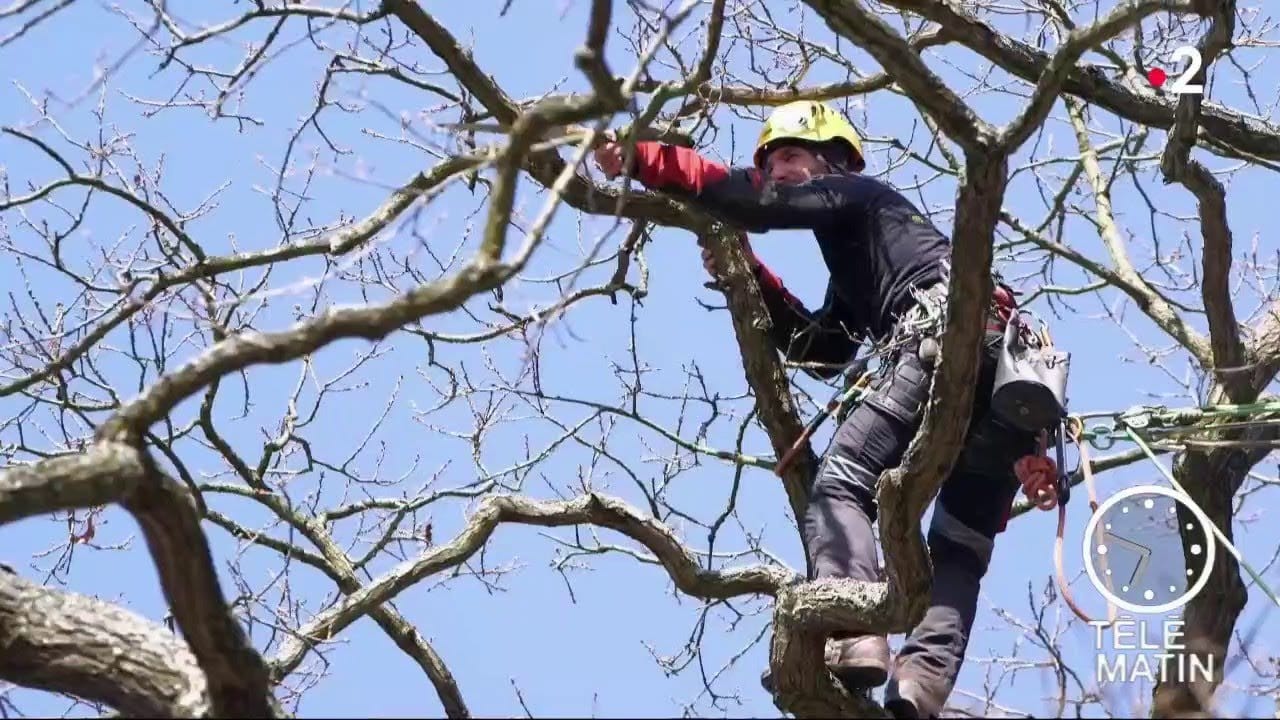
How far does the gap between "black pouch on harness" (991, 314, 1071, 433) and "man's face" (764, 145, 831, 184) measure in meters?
0.91

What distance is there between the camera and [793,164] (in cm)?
497

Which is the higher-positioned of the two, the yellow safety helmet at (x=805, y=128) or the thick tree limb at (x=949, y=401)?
the yellow safety helmet at (x=805, y=128)

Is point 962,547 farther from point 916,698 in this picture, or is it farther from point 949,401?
point 949,401

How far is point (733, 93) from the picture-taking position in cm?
508

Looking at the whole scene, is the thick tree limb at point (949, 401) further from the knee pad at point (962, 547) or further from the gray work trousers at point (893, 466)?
the knee pad at point (962, 547)

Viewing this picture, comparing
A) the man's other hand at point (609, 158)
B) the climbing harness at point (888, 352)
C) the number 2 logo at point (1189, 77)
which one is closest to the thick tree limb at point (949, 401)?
the climbing harness at point (888, 352)

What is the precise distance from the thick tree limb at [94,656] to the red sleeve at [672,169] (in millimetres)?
1794

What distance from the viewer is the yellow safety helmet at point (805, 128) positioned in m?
4.98

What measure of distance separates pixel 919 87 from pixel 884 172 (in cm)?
327

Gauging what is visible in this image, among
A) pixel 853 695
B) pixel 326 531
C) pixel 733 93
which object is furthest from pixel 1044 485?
pixel 326 531

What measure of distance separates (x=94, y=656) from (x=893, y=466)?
215 cm

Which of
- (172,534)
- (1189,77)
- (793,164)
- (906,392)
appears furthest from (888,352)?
(172,534)

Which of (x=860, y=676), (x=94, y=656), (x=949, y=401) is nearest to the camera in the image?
(x=94, y=656)

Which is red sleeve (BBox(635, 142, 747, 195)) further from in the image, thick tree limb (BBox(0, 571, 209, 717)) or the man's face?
thick tree limb (BBox(0, 571, 209, 717))
